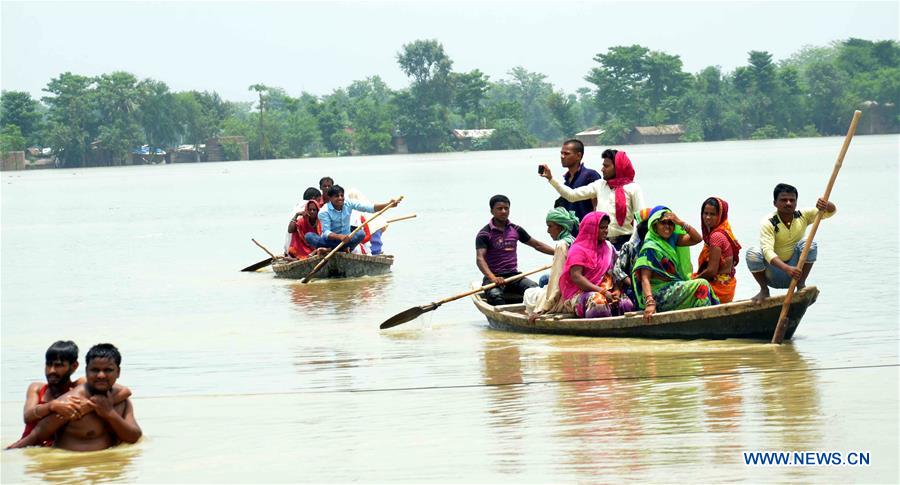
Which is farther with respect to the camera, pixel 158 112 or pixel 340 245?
pixel 158 112

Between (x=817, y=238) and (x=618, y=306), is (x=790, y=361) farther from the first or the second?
(x=817, y=238)

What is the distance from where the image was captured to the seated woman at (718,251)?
8.84 metres

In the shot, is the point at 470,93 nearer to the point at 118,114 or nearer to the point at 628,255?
the point at 118,114

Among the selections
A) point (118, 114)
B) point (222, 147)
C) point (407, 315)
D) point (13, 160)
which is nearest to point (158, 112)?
point (118, 114)

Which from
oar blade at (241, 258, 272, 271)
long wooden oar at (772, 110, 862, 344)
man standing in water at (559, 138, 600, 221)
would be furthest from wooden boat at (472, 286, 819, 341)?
oar blade at (241, 258, 272, 271)

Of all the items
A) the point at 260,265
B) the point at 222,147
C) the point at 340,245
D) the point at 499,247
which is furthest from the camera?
the point at 222,147

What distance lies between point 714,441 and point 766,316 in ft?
9.04

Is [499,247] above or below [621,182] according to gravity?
below

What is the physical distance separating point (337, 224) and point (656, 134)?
86.5 metres

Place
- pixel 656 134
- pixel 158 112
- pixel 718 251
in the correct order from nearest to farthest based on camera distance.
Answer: pixel 718 251
pixel 656 134
pixel 158 112

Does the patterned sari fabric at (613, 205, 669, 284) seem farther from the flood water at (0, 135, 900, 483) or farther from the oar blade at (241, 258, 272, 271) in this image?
the oar blade at (241, 258, 272, 271)

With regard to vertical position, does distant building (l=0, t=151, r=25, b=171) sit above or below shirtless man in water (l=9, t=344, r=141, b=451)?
above

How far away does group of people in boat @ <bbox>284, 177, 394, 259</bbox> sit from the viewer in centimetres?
1481

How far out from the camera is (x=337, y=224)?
1510 centimetres
